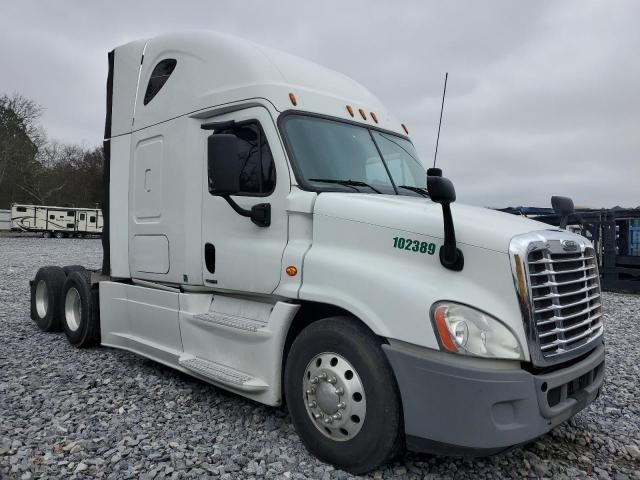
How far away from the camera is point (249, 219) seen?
4047 millimetres

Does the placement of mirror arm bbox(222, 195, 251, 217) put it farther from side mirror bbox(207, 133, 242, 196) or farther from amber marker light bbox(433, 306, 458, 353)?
amber marker light bbox(433, 306, 458, 353)

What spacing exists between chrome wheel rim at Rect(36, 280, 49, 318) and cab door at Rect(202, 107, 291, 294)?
13.3 ft

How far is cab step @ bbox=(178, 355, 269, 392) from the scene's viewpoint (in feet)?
12.5

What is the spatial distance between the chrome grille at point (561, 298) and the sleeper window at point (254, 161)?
1982 mm

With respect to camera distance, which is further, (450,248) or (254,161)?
(254,161)

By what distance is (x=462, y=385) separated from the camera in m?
2.83

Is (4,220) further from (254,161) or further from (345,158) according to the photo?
(345,158)

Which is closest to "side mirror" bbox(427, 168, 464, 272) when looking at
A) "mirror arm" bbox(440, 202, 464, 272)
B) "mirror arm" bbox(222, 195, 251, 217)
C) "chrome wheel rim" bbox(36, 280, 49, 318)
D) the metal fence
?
"mirror arm" bbox(440, 202, 464, 272)

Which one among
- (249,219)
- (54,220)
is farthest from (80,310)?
(54,220)

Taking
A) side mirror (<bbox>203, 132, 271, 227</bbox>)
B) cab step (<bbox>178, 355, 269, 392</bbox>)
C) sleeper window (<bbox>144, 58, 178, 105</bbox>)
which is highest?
sleeper window (<bbox>144, 58, 178, 105</bbox>)

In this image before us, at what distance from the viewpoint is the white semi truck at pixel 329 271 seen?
2.91 meters

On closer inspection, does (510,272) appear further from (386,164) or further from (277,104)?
(277,104)

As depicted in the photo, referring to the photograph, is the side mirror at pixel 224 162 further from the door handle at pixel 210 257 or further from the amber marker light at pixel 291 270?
the door handle at pixel 210 257

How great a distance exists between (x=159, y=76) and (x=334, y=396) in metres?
3.77
